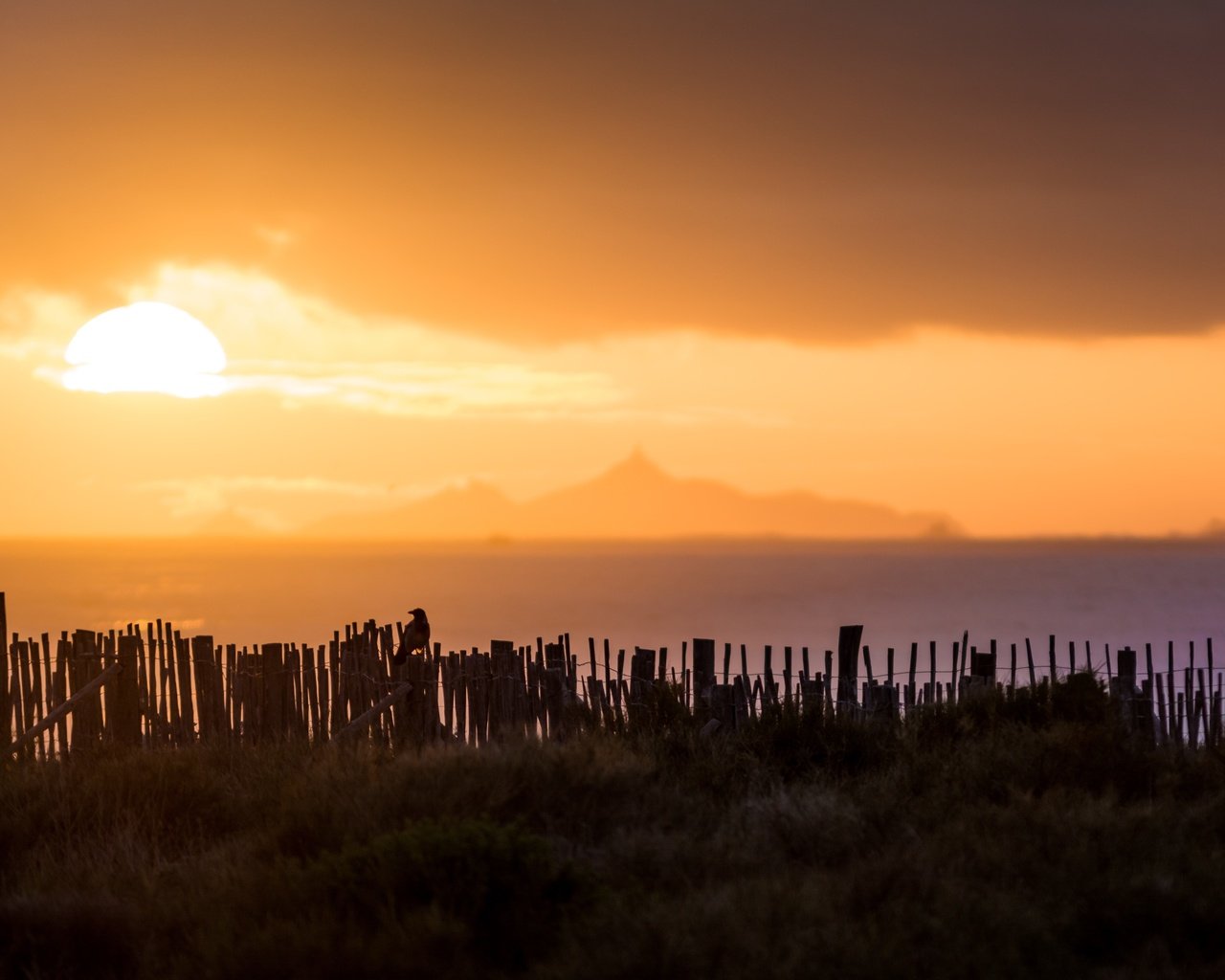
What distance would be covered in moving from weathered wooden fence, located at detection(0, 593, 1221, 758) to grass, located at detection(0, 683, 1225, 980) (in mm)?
1282

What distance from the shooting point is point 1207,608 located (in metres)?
102

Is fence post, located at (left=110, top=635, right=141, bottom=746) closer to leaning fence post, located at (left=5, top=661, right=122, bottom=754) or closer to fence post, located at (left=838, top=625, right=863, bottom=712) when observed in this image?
leaning fence post, located at (left=5, top=661, right=122, bottom=754)

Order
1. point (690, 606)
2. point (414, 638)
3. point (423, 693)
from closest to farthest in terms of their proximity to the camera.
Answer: point (423, 693) → point (414, 638) → point (690, 606)

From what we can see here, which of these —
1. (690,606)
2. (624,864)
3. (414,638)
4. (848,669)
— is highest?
(414,638)

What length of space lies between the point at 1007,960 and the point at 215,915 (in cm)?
369

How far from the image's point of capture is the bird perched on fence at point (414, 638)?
11438 mm

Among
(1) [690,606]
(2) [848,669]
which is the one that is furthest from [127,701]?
(1) [690,606]

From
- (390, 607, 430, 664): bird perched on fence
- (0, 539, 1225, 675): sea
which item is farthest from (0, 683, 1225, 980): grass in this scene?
(0, 539, 1225, 675): sea

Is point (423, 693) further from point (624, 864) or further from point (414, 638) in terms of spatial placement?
point (624, 864)

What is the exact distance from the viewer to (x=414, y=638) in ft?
37.7

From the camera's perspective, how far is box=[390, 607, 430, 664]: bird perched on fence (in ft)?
37.5

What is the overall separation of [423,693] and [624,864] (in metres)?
4.72

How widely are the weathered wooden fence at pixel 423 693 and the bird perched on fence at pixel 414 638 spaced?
98mm

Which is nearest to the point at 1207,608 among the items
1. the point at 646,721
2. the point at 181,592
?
the point at 181,592
